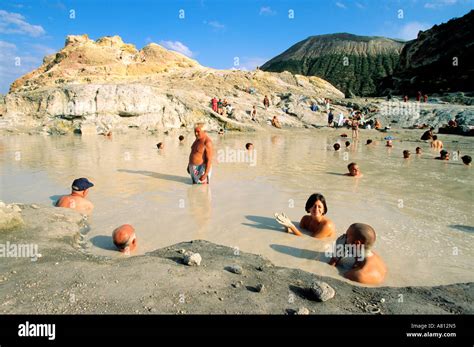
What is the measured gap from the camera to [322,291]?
2.87 m

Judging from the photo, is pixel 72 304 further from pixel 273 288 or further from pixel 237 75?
pixel 237 75

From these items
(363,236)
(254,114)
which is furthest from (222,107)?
(363,236)

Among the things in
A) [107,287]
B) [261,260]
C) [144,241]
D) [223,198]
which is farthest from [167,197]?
[107,287]

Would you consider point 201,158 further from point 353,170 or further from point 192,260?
point 192,260

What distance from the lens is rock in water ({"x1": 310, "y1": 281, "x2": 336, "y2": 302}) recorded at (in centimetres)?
285

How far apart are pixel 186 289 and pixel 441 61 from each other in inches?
1782

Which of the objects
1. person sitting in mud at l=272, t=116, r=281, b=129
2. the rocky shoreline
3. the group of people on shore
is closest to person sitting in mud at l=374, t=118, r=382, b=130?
person sitting in mud at l=272, t=116, r=281, b=129

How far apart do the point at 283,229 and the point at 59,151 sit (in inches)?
423

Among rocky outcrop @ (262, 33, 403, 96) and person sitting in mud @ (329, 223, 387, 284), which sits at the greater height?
rocky outcrop @ (262, 33, 403, 96)

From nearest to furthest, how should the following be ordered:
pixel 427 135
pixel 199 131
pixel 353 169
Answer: pixel 199 131 → pixel 353 169 → pixel 427 135

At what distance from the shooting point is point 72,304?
262cm

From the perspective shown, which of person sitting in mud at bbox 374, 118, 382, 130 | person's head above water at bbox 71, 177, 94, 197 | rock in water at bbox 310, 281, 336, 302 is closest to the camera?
rock in water at bbox 310, 281, 336, 302

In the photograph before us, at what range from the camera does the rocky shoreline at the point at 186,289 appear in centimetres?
266

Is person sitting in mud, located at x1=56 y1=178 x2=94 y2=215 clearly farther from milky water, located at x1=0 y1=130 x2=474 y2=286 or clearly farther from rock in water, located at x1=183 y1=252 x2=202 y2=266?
rock in water, located at x1=183 y1=252 x2=202 y2=266
